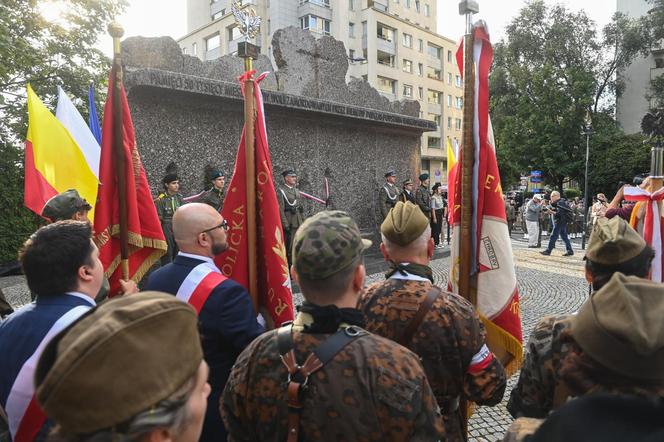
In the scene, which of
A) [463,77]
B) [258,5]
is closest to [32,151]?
[463,77]

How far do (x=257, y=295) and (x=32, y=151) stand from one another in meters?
2.69

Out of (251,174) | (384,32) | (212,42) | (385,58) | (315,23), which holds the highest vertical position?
(384,32)

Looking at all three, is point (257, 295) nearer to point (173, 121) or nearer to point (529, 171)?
point (173, 121)

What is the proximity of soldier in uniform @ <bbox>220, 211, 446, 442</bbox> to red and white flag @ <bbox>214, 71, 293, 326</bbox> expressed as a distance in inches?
64.7

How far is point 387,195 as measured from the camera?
35.8 ft

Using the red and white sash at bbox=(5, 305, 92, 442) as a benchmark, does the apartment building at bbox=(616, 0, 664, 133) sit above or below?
above

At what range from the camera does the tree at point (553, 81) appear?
32.7 meters

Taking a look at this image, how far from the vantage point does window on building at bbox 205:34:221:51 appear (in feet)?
152

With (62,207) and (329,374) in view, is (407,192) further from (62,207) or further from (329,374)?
(329,374)

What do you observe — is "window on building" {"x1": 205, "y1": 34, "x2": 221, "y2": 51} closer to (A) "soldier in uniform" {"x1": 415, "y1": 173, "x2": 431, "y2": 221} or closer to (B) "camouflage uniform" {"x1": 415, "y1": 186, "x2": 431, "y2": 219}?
(A) "soldier in uniform" {"x1": 415, "y1": 173, "x2": 431, "y2": 221}

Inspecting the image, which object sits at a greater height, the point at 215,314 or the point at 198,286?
the point at 198,286

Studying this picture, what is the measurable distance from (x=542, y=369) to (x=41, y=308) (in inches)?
78.4

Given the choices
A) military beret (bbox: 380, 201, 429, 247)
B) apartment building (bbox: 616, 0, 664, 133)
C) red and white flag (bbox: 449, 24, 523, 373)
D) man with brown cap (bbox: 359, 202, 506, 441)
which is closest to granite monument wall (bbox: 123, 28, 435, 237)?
red and white flag (bbox: 449, 24, 523, 373)

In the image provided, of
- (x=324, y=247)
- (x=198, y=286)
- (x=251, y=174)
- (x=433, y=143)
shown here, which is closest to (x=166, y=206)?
(x=251, y=174)
